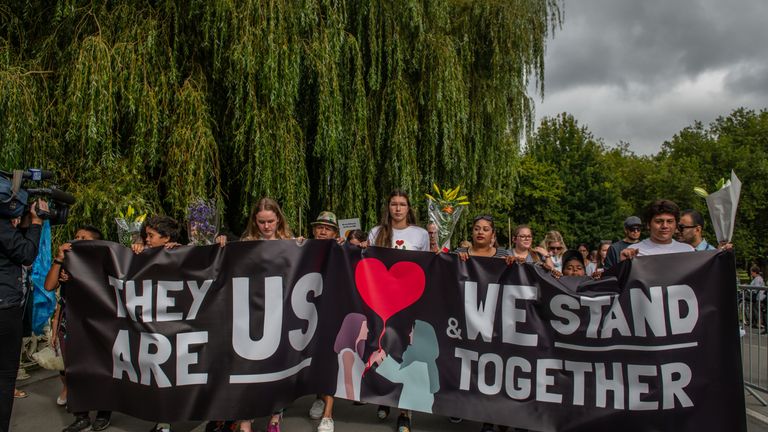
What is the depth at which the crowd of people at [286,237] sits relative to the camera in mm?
3486

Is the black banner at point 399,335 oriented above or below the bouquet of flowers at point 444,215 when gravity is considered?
below

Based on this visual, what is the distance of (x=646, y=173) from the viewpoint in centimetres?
4853

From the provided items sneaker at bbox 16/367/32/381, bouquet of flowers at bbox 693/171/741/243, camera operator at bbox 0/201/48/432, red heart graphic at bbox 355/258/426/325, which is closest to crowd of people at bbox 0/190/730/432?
camera operator at bbox 0/201/48/432

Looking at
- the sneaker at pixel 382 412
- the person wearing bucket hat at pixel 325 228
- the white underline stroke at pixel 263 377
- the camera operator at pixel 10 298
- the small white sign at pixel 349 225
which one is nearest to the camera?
the camera operator at pixel 10 298

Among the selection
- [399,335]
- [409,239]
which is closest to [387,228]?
[409,239]

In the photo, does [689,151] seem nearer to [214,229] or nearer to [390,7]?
[390,7]

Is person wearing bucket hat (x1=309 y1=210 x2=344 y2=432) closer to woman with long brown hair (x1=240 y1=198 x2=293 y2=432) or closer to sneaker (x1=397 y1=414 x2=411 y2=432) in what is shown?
woman with long brown hair (x1=240 y1=198 x2=293 y2=432)

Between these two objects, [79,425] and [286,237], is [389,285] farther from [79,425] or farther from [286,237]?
[79,425]

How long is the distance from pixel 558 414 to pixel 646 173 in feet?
166

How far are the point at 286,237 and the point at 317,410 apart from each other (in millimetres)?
1490

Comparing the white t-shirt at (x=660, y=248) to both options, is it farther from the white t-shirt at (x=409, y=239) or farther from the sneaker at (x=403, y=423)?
the sneaker at (x=403, y=423)

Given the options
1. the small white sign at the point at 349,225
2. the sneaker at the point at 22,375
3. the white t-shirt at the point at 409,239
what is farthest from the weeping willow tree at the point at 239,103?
the white t-shirt at the point at 409,239

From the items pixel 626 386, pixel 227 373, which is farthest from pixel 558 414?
pixel 227 373

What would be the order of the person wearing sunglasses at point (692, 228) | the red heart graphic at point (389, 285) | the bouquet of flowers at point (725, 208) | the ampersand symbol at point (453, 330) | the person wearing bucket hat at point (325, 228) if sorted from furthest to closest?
1. the person wearing bucket hat at point (325, 228)
2. the person wearing sunglasses at point (692, 228)
3. the red heart graphic at point (389, 285)
4. the ampersand symbol at point (453, 330)
5. the bouquet of flowers at point (725, 208)
